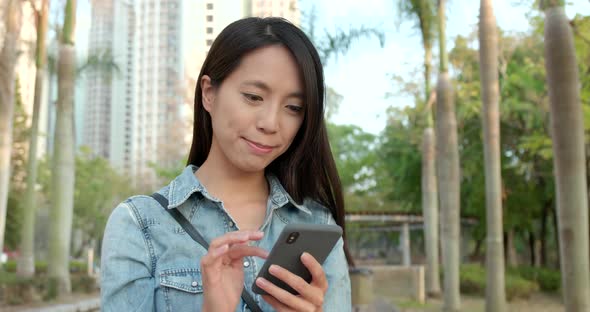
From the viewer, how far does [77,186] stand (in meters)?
39.2

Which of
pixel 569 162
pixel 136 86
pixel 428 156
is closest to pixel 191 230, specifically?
pixel 569 162

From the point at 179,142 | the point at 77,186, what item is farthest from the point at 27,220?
the point at 77,186

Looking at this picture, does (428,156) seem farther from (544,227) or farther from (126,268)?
(126,268)

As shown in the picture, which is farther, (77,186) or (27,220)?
(77,186)

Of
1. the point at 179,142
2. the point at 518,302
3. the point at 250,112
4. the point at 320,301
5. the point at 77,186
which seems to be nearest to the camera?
the point at 320,301

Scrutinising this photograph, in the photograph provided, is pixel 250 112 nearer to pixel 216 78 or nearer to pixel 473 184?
pixel 216 78

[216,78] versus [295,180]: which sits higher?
[216,78]

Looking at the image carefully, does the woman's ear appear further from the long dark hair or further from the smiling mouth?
the smiling mouth

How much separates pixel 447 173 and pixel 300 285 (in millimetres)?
14528

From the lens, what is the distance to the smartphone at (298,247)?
137cm

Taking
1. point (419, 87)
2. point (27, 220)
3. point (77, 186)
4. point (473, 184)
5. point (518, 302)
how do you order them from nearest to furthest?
point (27, 220) → point (518, 302) → point (419, 87) → point (473, 184) → point (77, 186)

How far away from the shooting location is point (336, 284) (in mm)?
1750

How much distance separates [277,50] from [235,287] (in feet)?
1.99

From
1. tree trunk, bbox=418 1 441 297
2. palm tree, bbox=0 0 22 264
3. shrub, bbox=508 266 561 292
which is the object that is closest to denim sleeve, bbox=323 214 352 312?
palm tree, bbox=0 0 22 264
